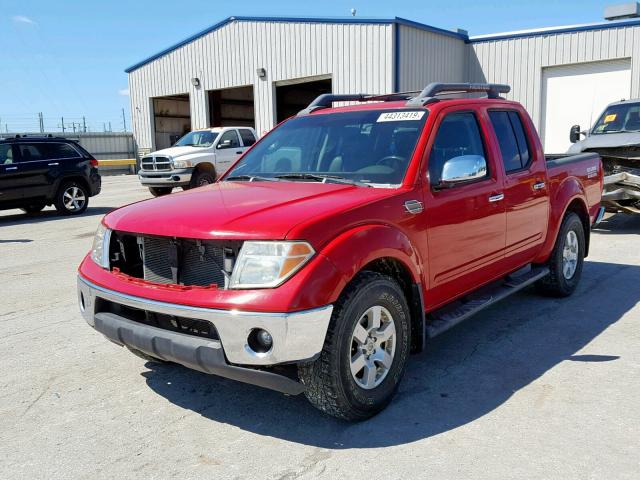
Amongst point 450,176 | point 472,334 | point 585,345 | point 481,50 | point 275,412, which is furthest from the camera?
point 481,50

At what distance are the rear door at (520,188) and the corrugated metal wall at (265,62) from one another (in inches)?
528

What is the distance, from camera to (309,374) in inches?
122

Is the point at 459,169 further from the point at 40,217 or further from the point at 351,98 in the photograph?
the point at 40,217

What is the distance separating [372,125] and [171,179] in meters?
12.5

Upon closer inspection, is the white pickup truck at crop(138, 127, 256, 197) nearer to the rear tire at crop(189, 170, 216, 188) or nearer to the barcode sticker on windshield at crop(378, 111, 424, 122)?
the rear tire at crop(189, 170, 216, 188)

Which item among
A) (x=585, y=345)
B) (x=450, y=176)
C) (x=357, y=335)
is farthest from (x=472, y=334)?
(x=357, y=335)

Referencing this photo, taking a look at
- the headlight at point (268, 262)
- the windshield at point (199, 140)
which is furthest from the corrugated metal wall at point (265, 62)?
the headlight at point (268, 262)

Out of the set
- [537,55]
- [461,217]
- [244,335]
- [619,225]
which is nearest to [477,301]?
[461,217]

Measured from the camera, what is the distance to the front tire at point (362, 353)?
3.08 metres

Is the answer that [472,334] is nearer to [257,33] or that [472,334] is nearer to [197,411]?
[197,411]

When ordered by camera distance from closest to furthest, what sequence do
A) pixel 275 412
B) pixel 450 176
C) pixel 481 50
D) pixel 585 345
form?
pixel 275 412
pixel 450 176
pixel 585 345
pixel 481 50

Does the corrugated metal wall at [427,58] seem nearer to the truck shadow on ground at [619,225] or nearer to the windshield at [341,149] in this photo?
the truck shadow on ground at [619,225]

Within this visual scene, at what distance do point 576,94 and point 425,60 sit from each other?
471 centimetres

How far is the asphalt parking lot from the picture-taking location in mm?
2941
